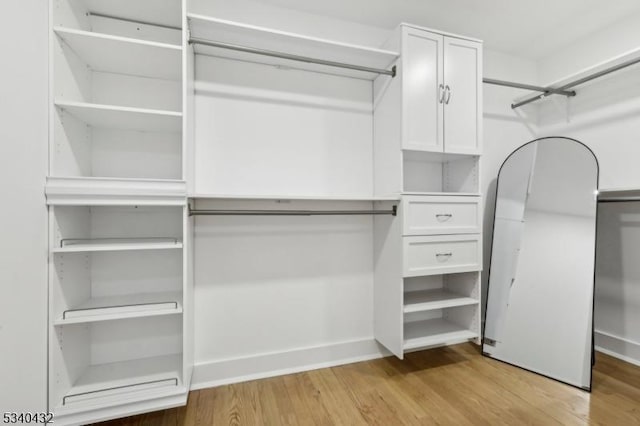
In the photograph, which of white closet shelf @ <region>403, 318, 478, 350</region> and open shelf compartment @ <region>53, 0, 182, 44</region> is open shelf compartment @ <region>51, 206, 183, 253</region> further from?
white closet shelf @ <region>403, 318, 478, 350</region>

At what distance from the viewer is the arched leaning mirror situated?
1.89 metres

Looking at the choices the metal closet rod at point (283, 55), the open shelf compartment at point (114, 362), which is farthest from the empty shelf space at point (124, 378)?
the metal closet rod at point (283, 55)

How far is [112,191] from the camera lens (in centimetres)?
131

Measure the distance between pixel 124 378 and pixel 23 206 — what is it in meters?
0.95

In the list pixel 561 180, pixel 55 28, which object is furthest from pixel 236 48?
pixel 561 180

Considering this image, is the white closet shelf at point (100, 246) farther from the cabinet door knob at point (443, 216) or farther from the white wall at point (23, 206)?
the cabinet door knob at point (443, 216)

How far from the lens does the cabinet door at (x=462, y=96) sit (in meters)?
1.93

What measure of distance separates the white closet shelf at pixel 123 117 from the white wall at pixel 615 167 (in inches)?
121

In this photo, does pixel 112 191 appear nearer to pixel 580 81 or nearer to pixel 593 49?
pixel 580 81

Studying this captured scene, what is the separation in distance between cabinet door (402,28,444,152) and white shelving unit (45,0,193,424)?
133cm

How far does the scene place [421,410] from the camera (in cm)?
159

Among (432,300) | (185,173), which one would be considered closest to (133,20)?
(185,173)

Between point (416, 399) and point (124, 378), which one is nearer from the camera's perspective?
point (124, 378)

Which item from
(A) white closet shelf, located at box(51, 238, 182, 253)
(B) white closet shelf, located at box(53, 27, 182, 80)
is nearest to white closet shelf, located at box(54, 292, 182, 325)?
(A) white closet shelf, located at box(51, 238, 182, 253)
